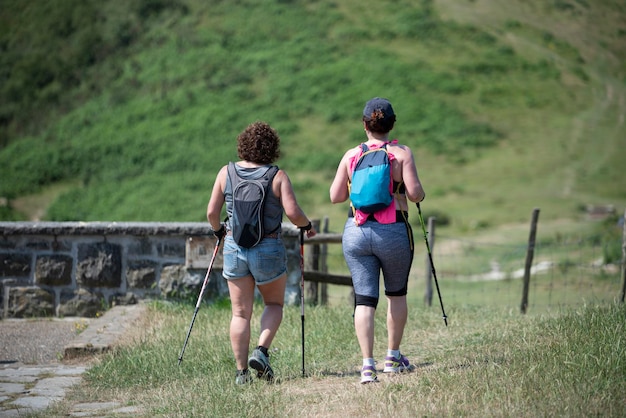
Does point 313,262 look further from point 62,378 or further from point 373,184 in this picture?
point 373,184

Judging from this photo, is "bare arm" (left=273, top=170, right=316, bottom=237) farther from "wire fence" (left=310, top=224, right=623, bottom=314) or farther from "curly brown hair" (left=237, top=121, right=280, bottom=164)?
"wire fence" (left=310, top=224, right=623, bottom=314)

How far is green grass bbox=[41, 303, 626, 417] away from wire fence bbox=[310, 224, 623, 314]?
219 inches

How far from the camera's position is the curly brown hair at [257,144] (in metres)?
5.75

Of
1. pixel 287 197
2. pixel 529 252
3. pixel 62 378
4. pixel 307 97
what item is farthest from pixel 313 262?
pixel 307 97

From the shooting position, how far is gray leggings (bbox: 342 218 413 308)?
18.0ft

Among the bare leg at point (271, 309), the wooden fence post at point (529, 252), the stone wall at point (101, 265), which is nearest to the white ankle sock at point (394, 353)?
the bare leg at point (271, 309)

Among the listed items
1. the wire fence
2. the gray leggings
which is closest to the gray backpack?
the gray leggings

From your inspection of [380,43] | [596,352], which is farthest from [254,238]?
[380,43]

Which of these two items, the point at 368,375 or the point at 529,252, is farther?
the point at 529,252

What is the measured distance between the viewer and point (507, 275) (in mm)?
16922

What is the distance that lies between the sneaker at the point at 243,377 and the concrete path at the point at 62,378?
0.71m

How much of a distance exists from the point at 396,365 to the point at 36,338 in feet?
13.1

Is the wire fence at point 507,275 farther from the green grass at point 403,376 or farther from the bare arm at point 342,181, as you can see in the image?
the bare arm at point 342,181

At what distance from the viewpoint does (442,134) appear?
32125 millimetres
